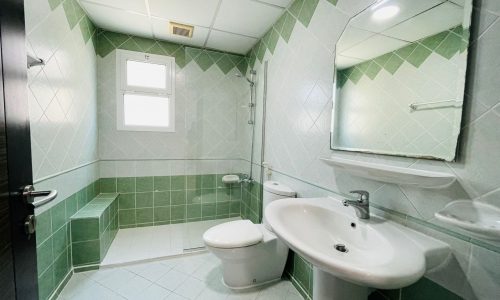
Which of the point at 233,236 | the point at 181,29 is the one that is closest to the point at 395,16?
the point at 233,236

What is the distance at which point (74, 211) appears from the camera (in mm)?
1811

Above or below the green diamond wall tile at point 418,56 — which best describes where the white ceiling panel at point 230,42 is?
above

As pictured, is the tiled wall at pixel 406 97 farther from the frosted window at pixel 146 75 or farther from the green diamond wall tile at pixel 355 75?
the frosted window at pixel 146 75

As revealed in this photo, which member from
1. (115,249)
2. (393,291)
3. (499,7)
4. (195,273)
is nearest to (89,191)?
(115,249)

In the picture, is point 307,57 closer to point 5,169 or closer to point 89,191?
point 5,169

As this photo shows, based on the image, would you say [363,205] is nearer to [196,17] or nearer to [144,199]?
[196,17]

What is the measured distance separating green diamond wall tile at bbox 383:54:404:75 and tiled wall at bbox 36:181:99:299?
7.04ft

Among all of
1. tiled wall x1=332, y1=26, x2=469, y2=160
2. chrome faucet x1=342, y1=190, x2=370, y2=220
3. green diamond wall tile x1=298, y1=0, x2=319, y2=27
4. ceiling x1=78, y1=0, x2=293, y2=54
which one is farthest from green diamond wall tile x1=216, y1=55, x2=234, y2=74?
chrome faucet x1=342, y1=190, x2=370, y2=220

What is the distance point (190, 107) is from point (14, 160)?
1873 mm

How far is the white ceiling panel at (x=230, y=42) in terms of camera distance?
232 centimetres

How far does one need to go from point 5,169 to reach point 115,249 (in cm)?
190

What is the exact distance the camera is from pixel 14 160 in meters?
0.64

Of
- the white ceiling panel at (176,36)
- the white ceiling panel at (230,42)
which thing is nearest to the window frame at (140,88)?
the white ceiling panel at (176,36)

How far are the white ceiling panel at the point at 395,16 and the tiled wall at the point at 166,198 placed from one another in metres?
2.00
